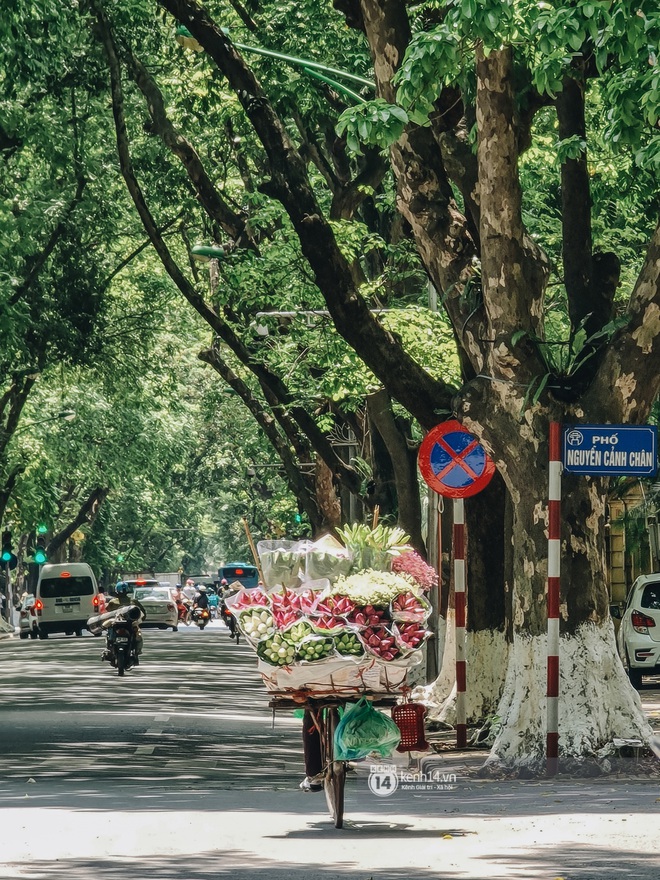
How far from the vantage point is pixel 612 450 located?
13.8 meters

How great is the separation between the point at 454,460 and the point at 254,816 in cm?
529

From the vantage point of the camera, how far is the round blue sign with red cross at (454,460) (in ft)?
51.0

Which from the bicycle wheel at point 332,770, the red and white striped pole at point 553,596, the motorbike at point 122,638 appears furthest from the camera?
the motorbike at point 122,638

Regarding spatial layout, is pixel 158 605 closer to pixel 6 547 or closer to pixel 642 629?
pixel 6 547

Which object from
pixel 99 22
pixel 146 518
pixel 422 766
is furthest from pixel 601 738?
pixel 146 518

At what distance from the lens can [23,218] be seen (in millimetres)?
30625

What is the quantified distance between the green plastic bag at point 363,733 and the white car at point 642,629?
16314 mm

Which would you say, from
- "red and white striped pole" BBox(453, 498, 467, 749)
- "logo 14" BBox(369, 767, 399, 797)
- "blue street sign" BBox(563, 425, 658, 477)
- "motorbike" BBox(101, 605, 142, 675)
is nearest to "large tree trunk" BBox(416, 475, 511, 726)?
"red and white striped pole" BBox(453, 498, 467, 749)

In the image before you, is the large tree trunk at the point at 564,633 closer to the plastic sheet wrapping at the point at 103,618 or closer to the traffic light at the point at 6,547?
the plastic sheet wrapping at the point at 103,618

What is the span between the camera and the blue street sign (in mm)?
13719

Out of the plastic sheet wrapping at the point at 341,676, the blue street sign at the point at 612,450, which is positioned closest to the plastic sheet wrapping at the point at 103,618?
the blue street sign at the point at 612,450

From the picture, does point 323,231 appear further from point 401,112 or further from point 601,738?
point 601,738

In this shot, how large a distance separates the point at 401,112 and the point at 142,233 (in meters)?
22.9

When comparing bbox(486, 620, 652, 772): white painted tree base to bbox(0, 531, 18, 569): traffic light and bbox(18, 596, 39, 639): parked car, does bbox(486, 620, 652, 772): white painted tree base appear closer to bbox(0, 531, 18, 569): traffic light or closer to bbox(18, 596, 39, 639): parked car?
bbox(0, 531, 18, 569): traffic light
